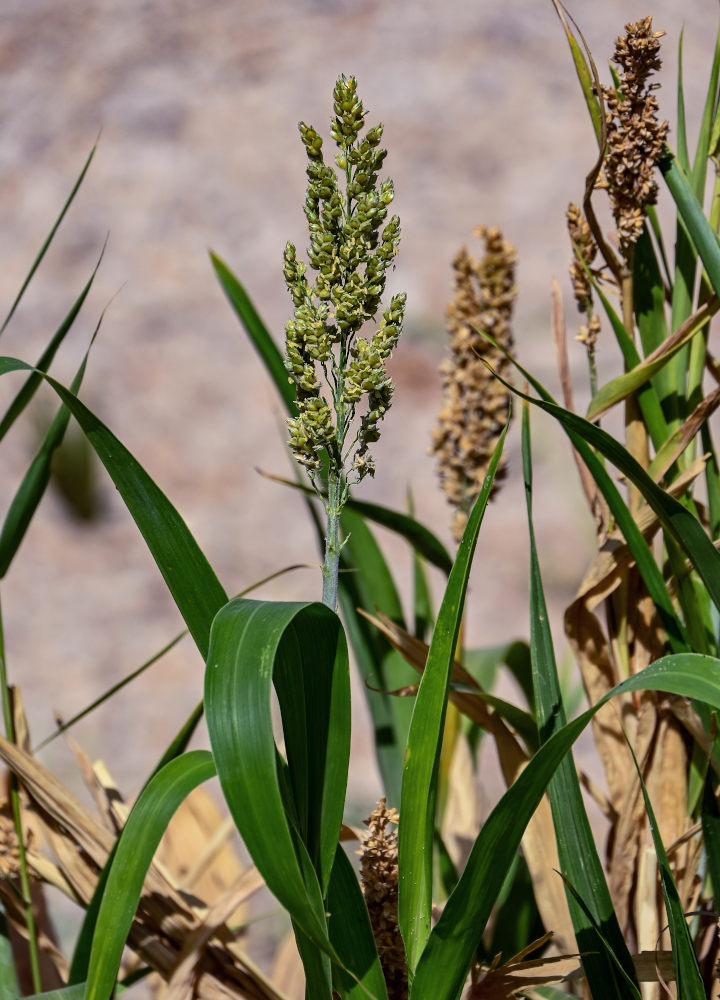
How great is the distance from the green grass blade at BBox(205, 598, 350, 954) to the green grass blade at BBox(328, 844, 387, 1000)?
2 centimetres

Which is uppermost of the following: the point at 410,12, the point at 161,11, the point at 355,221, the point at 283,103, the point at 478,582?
the point at 161,11

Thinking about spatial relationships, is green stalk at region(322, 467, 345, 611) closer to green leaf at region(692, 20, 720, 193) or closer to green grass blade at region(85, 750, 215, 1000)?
green grass blade at region(85, 750, 215, 1000)

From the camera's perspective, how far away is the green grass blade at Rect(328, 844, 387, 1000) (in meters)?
0.30

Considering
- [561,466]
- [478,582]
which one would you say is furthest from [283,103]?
[478,582]

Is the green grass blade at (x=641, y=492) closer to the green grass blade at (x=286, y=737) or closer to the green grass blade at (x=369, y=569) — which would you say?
the green grass blade at (x=286, y=737)

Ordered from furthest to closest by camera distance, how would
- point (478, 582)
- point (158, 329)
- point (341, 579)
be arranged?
point (158, 329)
point (478, 582)
point (341, 579)

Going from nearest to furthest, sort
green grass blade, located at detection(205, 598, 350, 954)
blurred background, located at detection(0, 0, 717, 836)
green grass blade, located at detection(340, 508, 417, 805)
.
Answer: green grass blade, located at detection(205, 598, 350, 954)
green grass blade, located at detection(340, 508, 417, 805)
blurred background, located at detection(0, 0, 717, 836)

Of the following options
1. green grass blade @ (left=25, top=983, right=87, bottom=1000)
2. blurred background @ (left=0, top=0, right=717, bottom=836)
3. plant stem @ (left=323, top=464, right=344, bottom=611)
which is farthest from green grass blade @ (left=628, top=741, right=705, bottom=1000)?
blurred background @ (left=0, top=0, right=717, bottom=836)

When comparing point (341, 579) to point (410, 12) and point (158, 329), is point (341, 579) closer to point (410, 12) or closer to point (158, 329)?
point (158, 329)

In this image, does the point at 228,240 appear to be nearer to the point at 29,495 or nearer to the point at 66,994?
the point at 29,495

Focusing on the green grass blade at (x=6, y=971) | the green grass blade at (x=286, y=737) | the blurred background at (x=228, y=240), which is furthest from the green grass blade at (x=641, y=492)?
the blurred background at (x=228, y=240)

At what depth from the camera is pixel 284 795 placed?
26 centimetres

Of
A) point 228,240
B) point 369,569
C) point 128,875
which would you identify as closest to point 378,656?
point 369,569

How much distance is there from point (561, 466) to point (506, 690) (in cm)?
53
